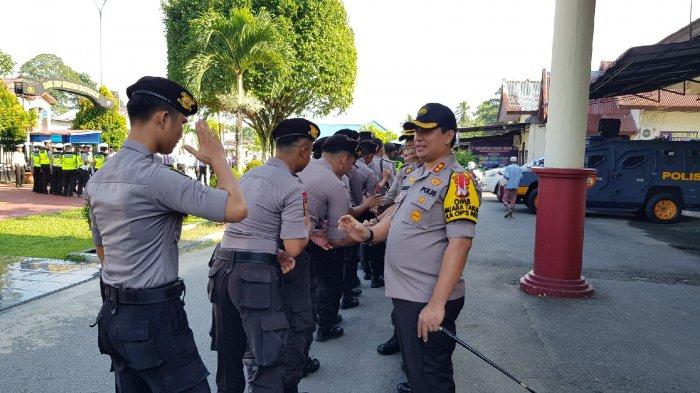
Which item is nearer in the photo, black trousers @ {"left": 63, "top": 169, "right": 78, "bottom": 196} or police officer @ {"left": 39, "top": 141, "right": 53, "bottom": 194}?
police officer @ {"left": 39, "top": 141, "right": 53, "bottom": 194}

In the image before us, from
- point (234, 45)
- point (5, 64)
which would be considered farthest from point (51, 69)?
point (234, 45)

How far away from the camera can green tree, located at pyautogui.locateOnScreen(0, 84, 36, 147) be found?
18.9 m

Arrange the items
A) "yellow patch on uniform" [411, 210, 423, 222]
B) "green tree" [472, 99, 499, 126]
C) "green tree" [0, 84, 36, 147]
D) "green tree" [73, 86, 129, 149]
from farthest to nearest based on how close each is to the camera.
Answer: "green tree" [472, 99, 499, 126]
"green tree" [73, 86, 129, 149]
"green tree" [0, 84, 36, 147]
"yellow patch on uniform" [411, 210, 423, 222]

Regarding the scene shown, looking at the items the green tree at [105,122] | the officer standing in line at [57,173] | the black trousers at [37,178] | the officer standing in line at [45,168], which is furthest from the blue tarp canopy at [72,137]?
the officer standing in line at [57,173]

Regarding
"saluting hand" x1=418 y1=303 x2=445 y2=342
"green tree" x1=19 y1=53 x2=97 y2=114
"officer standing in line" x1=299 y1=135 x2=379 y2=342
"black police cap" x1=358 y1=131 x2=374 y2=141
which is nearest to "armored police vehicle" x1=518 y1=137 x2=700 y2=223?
"black police cap" x1=358 y1=131 x2=374 y2=141

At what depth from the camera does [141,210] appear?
6.40 ft

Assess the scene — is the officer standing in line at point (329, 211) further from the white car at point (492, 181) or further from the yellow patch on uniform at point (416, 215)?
the white car at point (492, 181)

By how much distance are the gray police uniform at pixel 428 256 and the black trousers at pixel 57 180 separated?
1669cm

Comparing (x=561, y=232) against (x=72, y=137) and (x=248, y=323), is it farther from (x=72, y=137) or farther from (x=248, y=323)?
(x=72, y=137)

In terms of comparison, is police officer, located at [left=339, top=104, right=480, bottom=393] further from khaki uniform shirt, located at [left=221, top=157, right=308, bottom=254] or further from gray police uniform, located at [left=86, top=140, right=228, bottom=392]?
gray police uniform, located at [left=86, top=140, right=228, bottom=392]

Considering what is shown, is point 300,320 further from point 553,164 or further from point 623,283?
point 623,283

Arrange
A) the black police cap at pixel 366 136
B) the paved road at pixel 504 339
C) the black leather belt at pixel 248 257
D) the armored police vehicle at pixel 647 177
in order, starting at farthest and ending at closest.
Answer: the armored police vehicle at pixel 647 177 < the black police cap at pixel 366 136 < the paved road at pixel 504 339 < the black leather belt at pixel 248 257

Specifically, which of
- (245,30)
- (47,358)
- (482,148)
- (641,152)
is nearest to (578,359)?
(47,358)

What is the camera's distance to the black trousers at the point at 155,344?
198 centimetres
